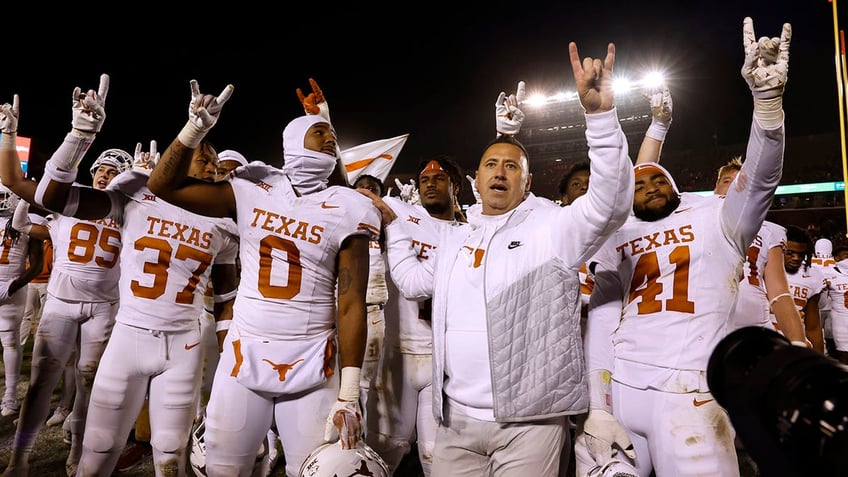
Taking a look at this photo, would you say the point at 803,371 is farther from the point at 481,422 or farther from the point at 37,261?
the point at 37,261

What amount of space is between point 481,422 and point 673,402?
41.8 inches

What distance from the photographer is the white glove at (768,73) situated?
216 centimetres

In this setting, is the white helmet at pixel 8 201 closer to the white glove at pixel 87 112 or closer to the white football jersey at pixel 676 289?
the white glove at pixel 87 112

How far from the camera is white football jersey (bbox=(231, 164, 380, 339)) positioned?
2602mm

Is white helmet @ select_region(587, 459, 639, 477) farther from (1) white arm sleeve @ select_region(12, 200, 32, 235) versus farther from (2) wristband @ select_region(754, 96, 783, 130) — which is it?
(1) white arm sleeve @ select_region(12, 200, 32, 235)

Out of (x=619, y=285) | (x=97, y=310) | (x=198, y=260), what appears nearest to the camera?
(x=619, y=285)

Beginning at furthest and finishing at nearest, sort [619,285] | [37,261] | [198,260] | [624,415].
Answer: [37,261]
[198,260]
[619,285]
[624,415]

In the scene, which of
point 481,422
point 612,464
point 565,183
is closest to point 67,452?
point 481,422

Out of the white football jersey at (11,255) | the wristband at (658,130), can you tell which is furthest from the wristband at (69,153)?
the white football jersey at (11,255)

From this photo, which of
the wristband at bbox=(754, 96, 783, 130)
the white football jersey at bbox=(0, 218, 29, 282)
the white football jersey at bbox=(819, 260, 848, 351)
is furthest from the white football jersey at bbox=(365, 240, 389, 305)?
the white football jersey at bbox=(819, 260, 848, 351)

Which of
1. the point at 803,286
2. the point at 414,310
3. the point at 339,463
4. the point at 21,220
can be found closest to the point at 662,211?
the point at 414,310

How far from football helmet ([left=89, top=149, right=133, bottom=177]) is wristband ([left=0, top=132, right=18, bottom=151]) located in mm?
904

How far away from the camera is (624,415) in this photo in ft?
8.94

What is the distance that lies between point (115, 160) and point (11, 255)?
3640 mm
